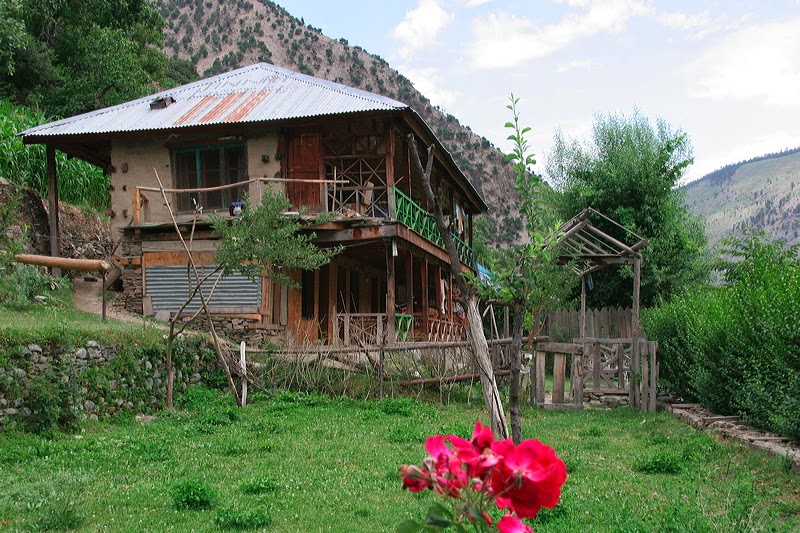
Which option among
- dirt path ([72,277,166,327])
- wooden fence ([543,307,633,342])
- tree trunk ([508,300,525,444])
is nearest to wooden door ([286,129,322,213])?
dirt path ([72,277,166,327])

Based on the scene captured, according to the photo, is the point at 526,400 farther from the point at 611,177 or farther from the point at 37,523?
the point at 611,177

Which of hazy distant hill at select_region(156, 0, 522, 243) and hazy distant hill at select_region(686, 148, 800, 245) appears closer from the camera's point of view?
hazy distant hill at select_region(156, 0, 522, 243)

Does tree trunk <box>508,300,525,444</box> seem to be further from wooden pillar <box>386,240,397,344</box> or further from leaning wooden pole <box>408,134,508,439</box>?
wooden pillar <box>386,240,397,344</box>

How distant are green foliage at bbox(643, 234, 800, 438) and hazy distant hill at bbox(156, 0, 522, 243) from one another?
50.6 metres

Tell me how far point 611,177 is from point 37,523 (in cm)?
2065

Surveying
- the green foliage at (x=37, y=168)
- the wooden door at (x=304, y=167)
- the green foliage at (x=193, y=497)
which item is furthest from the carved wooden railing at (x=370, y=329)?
the green foliage at (x=37, y=168)

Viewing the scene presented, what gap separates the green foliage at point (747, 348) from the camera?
7.89 m

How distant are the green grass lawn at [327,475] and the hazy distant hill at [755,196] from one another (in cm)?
7525

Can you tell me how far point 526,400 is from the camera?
1391 cm

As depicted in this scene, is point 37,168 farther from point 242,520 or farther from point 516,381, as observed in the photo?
point 516,381

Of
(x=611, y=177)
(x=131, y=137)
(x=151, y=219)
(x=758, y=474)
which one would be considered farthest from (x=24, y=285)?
(x=611, y=177)

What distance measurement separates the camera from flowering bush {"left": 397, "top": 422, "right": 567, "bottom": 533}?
220 centimetres

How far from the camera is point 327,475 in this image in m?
7.76

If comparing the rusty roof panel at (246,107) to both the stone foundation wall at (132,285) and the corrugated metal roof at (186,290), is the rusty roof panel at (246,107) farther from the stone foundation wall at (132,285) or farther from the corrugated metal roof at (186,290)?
the stone foundation wall at (132,285)
